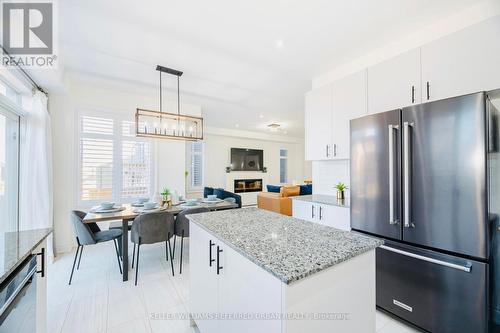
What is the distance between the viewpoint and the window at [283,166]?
936 centimetres

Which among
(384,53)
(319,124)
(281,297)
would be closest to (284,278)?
(281,297)

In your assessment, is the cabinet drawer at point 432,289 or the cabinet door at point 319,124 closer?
the cabinet drawer at point 432,289

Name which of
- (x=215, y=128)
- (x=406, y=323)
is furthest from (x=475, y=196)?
(x=215, y=128)

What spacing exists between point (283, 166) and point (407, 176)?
7717mm

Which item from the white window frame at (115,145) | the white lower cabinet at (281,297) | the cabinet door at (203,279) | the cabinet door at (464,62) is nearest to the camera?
the white lower cabinet at (281,297)

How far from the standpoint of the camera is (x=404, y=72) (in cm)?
222

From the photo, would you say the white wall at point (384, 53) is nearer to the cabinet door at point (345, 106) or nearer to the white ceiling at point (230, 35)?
the white ceiling at point (230, 35)

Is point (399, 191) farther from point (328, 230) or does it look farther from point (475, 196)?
point (328, 230)

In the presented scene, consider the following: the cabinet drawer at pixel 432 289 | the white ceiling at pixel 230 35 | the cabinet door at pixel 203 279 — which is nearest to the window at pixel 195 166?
the white ceiling at pixel 230 35

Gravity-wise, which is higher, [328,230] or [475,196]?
[475,196]

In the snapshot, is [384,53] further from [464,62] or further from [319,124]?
[319,124]

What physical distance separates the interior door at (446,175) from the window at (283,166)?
760cm

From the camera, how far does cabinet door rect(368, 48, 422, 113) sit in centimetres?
215

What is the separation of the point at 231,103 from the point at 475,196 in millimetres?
4245
